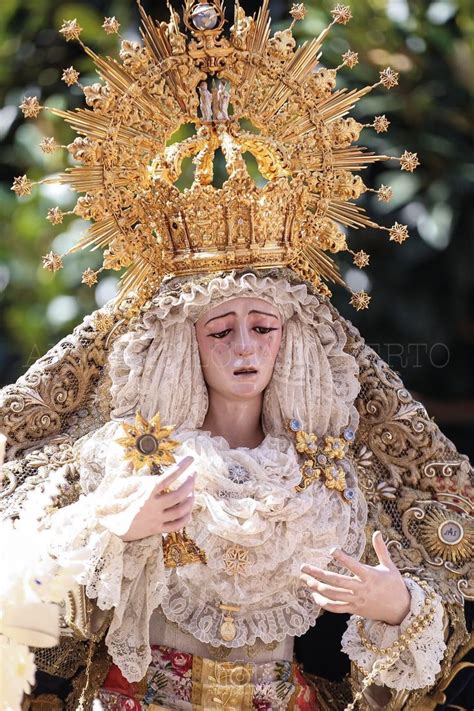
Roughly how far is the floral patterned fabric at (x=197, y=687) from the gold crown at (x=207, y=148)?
3.71 feet

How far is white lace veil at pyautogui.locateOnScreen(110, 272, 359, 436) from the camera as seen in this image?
5086 millimetres

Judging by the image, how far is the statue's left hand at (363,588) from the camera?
15.2 feet

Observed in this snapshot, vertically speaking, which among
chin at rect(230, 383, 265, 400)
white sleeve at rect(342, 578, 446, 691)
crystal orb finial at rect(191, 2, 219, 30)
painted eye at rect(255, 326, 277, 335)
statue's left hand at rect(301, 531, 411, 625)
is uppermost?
crystal orb finial at rect(191, 2, 219, 30)

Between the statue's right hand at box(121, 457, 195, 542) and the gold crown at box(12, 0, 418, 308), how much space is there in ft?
2.85

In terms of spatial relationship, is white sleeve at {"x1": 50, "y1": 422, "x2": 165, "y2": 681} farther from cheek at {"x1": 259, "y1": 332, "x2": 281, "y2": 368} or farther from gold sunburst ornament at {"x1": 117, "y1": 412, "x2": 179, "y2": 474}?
cheek at {"x1": 259, "y1": 332, "x2": 281, "y2": 368}

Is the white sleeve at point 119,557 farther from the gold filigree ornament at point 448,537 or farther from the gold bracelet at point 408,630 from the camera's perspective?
the gold filigree ornament at point 448,537

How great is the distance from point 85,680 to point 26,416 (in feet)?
2.71

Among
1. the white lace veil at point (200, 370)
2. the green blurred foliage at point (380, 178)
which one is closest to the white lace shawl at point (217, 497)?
the white lace veil at point (200, 370)

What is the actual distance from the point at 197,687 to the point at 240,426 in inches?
31.8

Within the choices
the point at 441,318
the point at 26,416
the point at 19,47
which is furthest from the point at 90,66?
the point at 26,416

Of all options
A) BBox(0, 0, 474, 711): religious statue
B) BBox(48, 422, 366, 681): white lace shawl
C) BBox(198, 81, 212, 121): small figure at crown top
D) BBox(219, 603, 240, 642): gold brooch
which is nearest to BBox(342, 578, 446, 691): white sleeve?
BBox(0, 0, 474, 711): religious statue

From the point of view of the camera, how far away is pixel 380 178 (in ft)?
22.5

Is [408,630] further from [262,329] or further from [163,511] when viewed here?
[262,329]

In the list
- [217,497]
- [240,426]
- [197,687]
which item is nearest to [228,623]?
[197,687]
